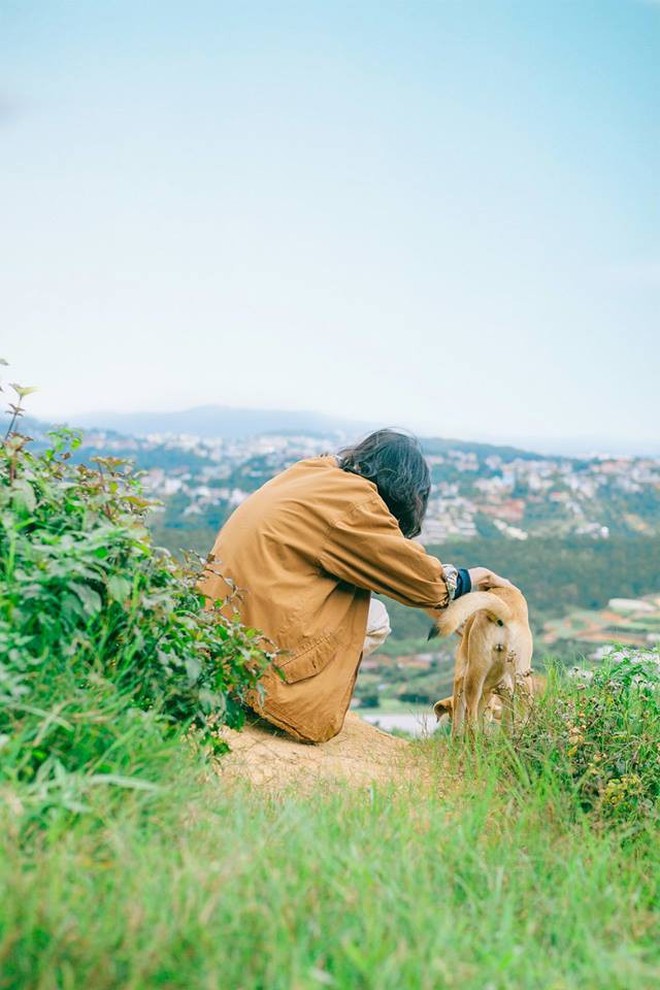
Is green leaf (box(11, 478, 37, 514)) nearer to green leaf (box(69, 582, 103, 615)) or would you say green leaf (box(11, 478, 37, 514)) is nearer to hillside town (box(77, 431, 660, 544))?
green leaf (box(69, 582, 103, 615))

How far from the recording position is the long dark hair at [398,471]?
184 inches

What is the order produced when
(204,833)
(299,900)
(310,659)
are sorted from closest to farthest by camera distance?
1. (299,900)
2. (204,833)
3. (310,659)

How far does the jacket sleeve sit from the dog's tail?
151mm

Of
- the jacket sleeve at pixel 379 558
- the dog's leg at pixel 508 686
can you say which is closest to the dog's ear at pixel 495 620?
the dog's leg at pixel 508 686

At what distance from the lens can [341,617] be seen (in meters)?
4.63

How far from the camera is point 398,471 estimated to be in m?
4.68

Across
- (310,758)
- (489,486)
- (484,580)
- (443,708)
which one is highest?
(484,580)

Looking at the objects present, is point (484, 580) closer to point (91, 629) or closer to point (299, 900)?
point (91, 629)

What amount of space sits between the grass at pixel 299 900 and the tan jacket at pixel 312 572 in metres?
1.45

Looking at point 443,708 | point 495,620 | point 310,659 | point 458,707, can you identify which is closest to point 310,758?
point 310,659

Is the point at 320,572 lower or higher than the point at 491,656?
higher

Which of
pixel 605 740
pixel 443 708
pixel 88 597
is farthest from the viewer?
pixel 443 708

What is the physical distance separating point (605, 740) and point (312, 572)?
1.54 meters

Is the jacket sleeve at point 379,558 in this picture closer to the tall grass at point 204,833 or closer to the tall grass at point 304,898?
the tall grass at point 204,833
